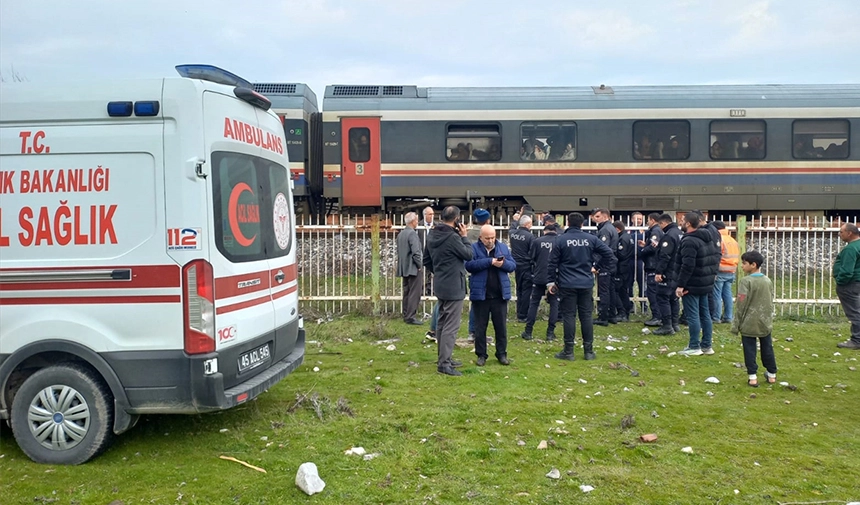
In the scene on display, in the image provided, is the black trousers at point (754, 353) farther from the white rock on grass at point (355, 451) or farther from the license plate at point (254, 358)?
the license plate at point (254, 358)

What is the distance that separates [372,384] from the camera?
19.6 feet

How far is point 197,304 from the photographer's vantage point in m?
3.90

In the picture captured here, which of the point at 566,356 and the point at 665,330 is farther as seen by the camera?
the point at 665,330

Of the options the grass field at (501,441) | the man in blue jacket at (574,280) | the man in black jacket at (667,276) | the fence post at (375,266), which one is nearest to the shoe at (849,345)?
the grass field at (501,441)

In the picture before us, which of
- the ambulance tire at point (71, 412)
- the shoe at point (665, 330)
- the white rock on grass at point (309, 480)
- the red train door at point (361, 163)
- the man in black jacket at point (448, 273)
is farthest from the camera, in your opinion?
the red train door at point (361, 163)

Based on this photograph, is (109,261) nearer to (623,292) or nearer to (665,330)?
(665,330)

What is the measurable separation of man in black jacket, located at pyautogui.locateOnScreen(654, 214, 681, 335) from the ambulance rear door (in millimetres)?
5490

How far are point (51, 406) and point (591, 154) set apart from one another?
475 inches

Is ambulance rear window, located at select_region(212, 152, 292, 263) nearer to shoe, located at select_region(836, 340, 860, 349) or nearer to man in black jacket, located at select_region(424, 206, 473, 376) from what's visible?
man in black jacket, located at select_region(424, 206, 473, 376)

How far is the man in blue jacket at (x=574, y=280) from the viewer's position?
689 centimetres

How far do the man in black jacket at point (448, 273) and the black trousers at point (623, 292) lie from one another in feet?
12.2

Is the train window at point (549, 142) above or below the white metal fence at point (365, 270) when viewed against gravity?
above

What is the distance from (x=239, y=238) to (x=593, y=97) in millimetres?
11430

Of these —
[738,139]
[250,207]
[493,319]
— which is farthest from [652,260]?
[738,139]
